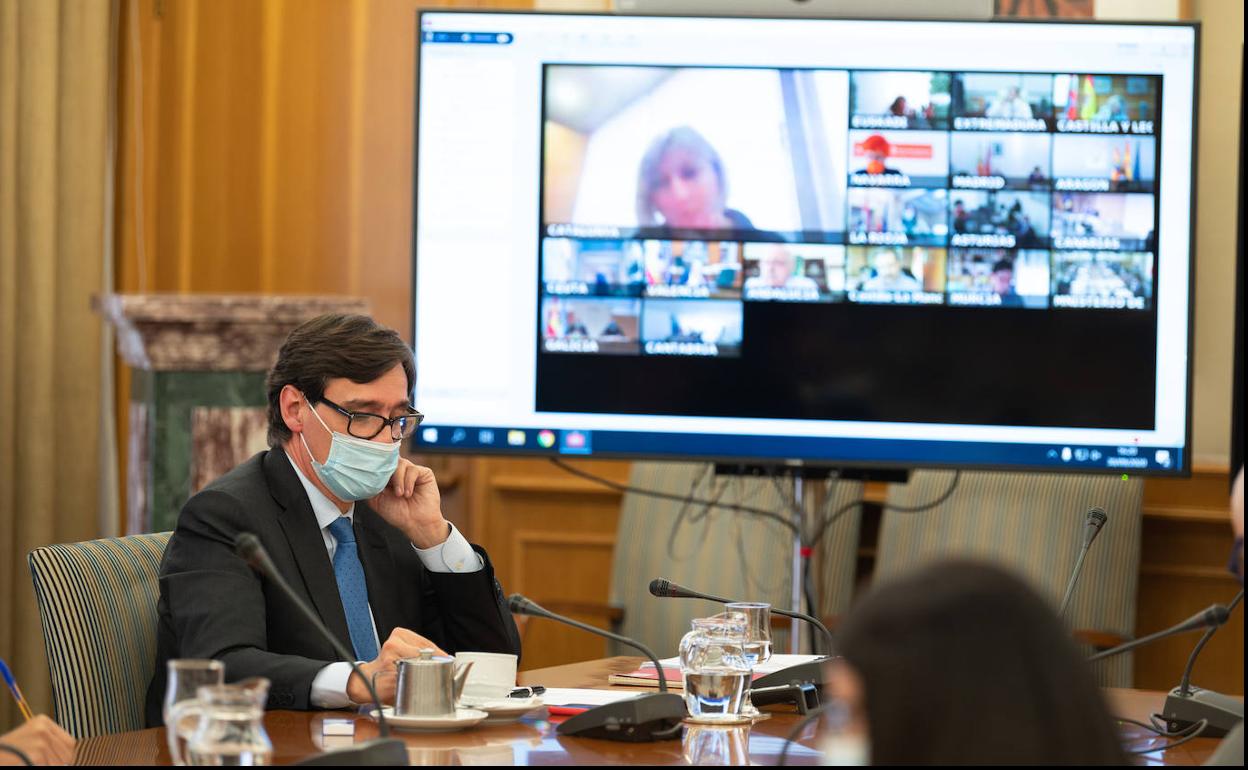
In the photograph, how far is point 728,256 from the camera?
3312 mm

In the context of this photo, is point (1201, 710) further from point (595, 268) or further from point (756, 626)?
point (595, 268)

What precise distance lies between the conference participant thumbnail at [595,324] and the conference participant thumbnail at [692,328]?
0.03 m

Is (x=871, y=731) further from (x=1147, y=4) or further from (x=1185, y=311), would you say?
(x=1147, y=4)

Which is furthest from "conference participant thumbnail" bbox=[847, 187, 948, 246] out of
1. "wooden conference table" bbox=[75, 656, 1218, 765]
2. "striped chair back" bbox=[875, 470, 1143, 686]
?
"wooden conference table" bbox=[75, 656, 1218, 765]

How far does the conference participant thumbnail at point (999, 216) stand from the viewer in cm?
326

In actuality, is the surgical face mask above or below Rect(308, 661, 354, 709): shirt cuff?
Answer: above

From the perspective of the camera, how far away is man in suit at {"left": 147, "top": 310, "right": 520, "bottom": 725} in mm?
2098

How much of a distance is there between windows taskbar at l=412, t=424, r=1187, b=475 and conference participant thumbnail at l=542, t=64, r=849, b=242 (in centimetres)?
46

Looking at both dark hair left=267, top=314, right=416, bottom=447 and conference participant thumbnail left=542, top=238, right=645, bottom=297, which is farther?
conference participant thumbnail left=542, top=238, right=645, bottom=297

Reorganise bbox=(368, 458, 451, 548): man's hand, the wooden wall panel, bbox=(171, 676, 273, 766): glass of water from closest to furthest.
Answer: bbox=(171, 676, 273, 766): glass of water → bbox=(368, 458, 451, 548): man's hand → the wooden wall panel

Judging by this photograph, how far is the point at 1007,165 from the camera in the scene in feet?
10.7

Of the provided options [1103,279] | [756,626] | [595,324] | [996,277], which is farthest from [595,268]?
[756,626]

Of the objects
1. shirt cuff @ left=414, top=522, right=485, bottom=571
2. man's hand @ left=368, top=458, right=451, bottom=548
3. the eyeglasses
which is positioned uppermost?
the eyeglasses

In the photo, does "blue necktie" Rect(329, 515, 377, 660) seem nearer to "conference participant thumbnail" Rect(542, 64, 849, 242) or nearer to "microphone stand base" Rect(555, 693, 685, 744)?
"microphone stand base" Rect(555, 693, 685, 744)
